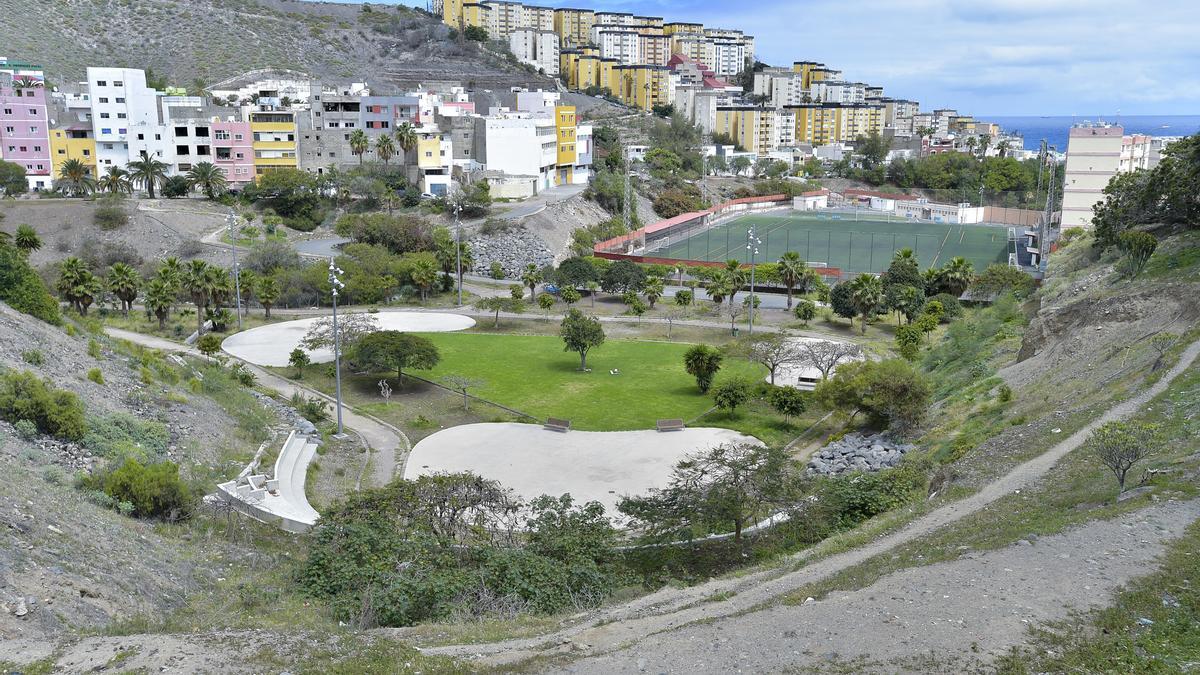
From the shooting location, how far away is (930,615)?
13.1 meters

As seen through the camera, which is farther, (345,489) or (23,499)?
(345,489)

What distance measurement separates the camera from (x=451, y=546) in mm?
18859

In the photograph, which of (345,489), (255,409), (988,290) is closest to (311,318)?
(255,409)

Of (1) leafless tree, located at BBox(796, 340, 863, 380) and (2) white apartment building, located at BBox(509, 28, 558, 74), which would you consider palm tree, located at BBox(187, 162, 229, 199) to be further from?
(2) white apartment building, located at BBox(509, 28, 558, 74)

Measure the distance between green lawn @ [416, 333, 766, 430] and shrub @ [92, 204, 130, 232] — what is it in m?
30.0

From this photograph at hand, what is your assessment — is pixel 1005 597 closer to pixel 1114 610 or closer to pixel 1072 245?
pixel 1114 610

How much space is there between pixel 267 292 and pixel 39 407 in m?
29.5

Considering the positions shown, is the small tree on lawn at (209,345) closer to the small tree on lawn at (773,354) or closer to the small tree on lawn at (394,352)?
the small tree on lawn at (394,352)

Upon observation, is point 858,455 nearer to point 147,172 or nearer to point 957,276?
point 957,276

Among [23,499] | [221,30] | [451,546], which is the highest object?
[221,30]

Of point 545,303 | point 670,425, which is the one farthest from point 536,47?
point 670,425

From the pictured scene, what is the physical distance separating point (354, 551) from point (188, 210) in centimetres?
5963

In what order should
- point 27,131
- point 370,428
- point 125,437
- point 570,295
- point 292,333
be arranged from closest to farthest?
point 125,437 → point 370,428 → point 292,333 → point 570,295 → point 27,131

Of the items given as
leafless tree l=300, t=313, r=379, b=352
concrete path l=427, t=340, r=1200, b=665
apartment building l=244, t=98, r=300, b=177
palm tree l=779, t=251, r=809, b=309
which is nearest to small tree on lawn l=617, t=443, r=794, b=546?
concrete path l=427, t=340, r=1200, b=665
